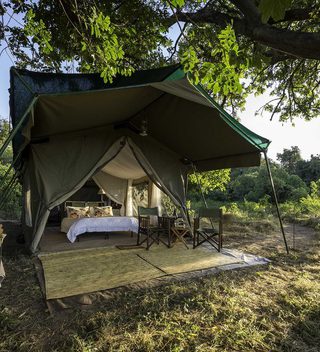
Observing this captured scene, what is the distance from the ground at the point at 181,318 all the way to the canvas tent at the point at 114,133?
1.93 m

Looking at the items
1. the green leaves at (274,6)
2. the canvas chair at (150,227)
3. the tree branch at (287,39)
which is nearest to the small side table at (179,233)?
the canvas chair at (150,227)

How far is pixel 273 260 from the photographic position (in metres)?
4.47

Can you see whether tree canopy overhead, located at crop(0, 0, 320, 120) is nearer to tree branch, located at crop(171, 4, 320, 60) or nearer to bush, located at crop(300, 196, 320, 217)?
tree branch, located at crop(171, 4, 320, 60)

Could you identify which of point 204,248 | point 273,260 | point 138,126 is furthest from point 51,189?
point 273,260

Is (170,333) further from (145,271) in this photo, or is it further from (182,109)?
(182,109)

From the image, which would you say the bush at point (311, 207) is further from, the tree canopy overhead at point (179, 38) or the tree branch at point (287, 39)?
the tree branch at point (287, 39)

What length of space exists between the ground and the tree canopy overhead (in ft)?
6.25

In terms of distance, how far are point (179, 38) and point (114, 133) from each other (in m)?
2.94

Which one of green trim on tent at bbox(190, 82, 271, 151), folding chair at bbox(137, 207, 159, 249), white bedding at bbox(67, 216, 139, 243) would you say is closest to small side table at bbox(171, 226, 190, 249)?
folding chair at bbox(137, 207, 159, 249)

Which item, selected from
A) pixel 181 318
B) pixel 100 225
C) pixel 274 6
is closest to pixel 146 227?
pixel 100 225

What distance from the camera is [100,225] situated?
612cm

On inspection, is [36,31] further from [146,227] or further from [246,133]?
[146,227]

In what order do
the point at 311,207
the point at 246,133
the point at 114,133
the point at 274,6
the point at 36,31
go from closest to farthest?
the point at 274,6
the point at 36,31
the point at 246,133
the point at 114,133
the point at 311,207

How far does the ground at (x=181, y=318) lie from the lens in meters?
2.05
